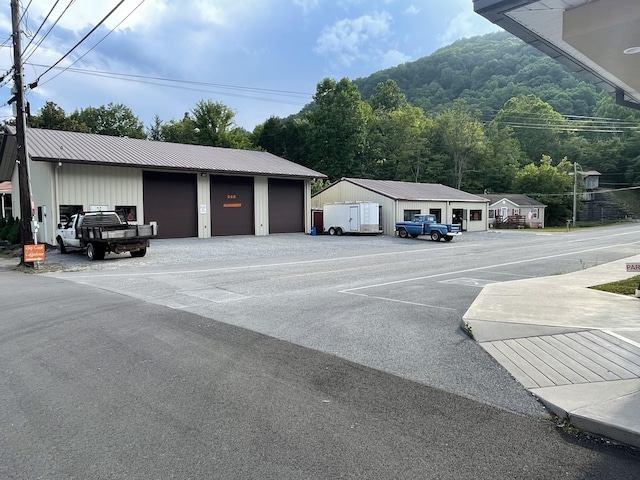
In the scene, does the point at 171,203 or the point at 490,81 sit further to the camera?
the point at 490,81

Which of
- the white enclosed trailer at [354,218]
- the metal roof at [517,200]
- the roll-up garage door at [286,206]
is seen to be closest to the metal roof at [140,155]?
the roll-up garage door at [286,206]

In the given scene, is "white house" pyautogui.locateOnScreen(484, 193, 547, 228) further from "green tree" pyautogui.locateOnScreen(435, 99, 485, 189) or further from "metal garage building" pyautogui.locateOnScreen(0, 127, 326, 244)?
"metal garage building" pyautogui.locateOnScreen(0, 127, 326, 244)

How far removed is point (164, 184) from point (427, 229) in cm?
1865

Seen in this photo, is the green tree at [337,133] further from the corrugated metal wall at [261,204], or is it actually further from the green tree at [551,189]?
the corrugated metal wall at [261,204]

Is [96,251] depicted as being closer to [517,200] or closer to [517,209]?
[517,209]

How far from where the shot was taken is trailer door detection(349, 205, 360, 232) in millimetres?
35312

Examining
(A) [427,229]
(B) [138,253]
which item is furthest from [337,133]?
(B) [138,253]

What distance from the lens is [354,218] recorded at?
3556cm

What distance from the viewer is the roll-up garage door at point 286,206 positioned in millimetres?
35500

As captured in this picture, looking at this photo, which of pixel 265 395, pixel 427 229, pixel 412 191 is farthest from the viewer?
pixel 412 191

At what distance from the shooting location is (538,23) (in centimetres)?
551

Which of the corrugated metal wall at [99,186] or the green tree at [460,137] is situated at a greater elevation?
the green tree at [460,137]

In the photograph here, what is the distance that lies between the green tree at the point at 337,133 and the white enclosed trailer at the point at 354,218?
2744 centimetres

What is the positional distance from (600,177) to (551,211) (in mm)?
26674
